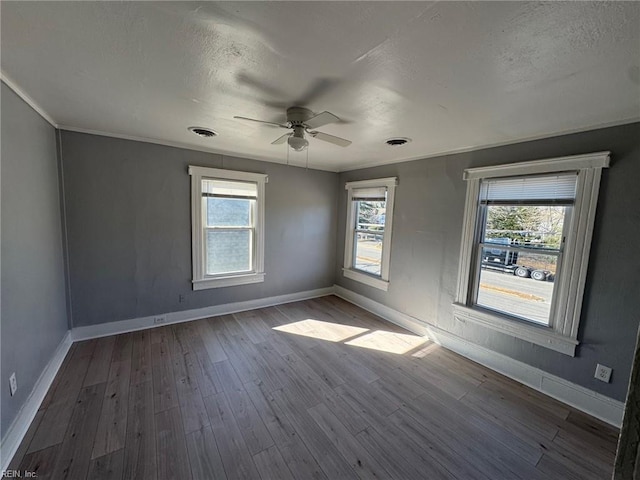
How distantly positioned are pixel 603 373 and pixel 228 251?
4.19 meters

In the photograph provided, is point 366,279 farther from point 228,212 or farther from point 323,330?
point 228,212

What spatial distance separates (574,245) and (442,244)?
121 centimetres

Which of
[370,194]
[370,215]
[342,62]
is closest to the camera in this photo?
[342,62]

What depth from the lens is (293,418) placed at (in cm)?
209

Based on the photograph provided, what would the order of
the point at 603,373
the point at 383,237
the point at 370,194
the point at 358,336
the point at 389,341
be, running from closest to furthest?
the point at 603,373, the point at 389,341, the point at 358,336, the point at 383,237, the point at 370,194

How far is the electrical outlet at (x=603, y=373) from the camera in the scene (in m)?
2.16

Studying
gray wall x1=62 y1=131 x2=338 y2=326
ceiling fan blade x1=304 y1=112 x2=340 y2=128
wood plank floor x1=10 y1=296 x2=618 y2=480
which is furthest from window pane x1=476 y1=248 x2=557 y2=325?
gray wall x1=62 y1=131 x2=338 y2=326

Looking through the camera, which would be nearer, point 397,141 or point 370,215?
point 397,141

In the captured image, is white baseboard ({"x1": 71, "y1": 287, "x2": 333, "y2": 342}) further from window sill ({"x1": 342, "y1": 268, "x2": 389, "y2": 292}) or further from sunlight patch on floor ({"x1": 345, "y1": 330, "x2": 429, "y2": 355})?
sunlight patch on floor ({"x1": 345, "y1": 330, "x2": 429, "y2": 355})

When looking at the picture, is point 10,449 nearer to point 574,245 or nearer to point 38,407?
point 38,407

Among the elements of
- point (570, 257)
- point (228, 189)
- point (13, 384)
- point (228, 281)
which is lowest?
point (13, 384)

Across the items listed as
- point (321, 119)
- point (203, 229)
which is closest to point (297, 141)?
point (321, 119)

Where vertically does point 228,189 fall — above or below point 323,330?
above

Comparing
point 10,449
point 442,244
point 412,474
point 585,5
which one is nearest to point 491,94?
point 585,5
